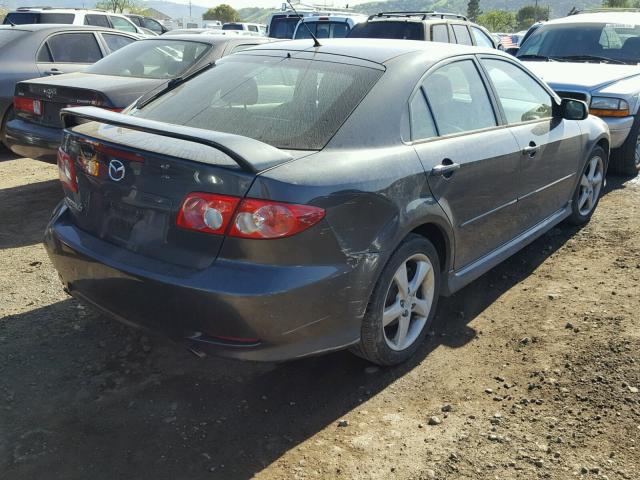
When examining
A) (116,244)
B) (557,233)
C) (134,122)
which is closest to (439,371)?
(116,244)

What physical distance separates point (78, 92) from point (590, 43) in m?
6.21

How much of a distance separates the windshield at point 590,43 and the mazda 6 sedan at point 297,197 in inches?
182

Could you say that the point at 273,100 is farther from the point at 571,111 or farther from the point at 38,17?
the point at 38,17

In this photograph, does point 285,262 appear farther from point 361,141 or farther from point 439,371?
point 439,371

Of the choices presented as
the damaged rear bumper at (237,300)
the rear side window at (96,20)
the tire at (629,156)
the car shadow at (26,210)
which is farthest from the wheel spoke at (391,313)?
the rear side window at (96,20)

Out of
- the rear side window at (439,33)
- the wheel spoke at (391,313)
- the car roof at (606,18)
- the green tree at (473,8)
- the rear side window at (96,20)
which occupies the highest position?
the green tree at (473,8)

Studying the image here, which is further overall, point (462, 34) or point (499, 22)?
point (499, 22)

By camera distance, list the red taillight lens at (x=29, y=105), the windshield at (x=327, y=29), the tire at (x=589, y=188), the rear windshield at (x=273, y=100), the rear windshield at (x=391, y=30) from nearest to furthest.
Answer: the rear windshield at (x=273, y=100), the tire at (x=589, y=188), the red taillight lens at (x=29, y=105), the rear windshield at (x=391, y=30), the windshield at (x=327, y=29)

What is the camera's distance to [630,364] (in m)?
3.32

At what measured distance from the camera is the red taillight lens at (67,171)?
3117 mm

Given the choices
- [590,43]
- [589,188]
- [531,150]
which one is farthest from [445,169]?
[590,43]

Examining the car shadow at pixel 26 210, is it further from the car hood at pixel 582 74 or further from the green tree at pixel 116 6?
the green tree at pixel 116 6

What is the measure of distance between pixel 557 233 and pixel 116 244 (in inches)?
155

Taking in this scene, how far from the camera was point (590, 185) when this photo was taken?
5.49 meters
